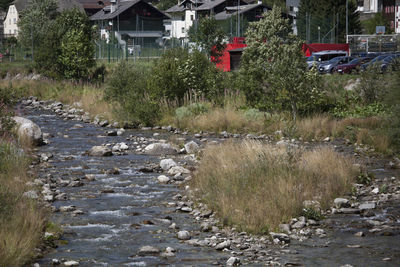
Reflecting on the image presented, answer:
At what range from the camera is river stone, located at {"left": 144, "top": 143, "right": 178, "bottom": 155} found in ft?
71.5

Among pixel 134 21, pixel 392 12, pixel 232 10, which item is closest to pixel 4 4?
pixel 134 21

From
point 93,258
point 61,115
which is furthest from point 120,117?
point 93,258

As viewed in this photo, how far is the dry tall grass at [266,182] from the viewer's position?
12.7 metres

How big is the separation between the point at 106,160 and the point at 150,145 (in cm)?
210

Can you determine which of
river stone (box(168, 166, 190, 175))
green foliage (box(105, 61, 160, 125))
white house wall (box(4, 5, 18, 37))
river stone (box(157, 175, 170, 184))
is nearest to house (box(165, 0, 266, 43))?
white house wall (box(4, 5, 18, 37))

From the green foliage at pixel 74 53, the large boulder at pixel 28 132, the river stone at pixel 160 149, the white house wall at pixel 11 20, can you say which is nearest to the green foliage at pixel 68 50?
the green foliage at pixel 74 53

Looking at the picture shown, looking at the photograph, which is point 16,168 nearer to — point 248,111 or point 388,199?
point 388,199

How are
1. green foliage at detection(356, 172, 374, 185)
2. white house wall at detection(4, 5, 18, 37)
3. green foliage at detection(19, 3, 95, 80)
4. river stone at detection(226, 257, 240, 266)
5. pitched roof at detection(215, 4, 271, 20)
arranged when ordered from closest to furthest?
river stone at detection(226, 257, 240, 266) < green foliage at detection(356, 172, 374, 185) < green foliage at detection(19, 3, 95, 80) < pitched roof at detection(215, 4, 271, 20) < white house wall at detection(4, 5, 18, 37)

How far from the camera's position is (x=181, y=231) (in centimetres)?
1215

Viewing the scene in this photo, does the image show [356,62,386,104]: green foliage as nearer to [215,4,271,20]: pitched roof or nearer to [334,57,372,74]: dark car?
[334,57,372,74]: dark car

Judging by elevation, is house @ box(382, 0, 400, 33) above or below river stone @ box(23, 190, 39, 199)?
above

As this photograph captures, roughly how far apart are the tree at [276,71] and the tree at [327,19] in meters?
32.3

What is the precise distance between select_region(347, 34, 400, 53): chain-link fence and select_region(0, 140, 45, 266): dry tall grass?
5469 centimetres

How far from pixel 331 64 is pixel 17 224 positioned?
133 ft
